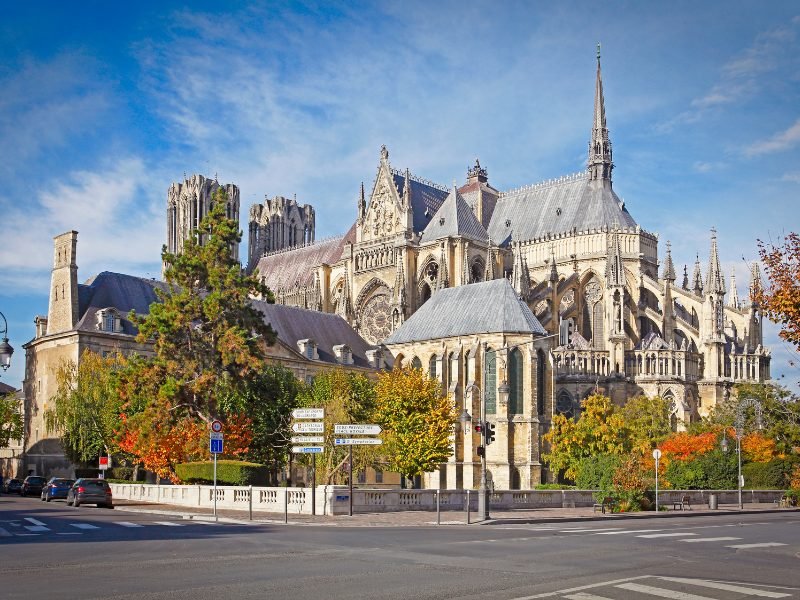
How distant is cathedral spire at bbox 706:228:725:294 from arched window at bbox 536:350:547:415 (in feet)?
56.6

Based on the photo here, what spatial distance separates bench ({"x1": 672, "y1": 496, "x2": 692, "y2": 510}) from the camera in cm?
4442

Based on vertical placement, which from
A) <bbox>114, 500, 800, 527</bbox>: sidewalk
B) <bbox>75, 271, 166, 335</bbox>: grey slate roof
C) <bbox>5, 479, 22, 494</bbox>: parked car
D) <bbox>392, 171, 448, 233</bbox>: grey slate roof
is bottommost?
<bbox>5, 479, 22, 494</bbox>: parked car

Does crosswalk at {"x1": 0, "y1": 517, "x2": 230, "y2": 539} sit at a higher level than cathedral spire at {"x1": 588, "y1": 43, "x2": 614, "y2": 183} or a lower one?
lower

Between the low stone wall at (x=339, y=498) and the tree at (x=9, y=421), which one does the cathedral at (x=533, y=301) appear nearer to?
the low stone wall at (x=339, y=498)

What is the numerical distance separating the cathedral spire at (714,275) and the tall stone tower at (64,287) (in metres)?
44.3

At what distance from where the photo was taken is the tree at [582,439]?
60156mm

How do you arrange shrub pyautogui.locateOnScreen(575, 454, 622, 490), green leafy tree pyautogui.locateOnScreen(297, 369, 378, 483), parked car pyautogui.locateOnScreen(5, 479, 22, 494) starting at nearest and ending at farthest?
1. shrub pyautogui.locateOnScreen(575, 454, 622, 490)
2. green leafy tree pyautogui.locateOnScreen(297, 369, 378, 483)
3. parked car pyautogui.locateOnScreen(5, 479, 22, 494)

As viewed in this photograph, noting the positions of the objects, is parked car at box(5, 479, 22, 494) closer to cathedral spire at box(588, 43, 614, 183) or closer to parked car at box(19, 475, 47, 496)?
parked car at box(19, 475, 47, 496)

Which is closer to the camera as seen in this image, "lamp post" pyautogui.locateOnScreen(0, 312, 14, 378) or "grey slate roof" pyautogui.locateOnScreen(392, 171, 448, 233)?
"lamp post" pyautogui.locateOnScreen(0, 312, 14, 378)

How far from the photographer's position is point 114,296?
62438 mm

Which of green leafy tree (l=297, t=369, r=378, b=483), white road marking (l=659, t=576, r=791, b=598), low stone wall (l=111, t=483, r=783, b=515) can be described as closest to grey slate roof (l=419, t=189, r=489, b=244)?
green leafy tree (l=297, t=369, r=378, b=483)

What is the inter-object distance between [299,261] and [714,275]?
4442 centimetres

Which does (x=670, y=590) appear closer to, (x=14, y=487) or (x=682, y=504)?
(x=682, y=504)

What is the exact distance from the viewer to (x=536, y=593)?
43.2 ft
